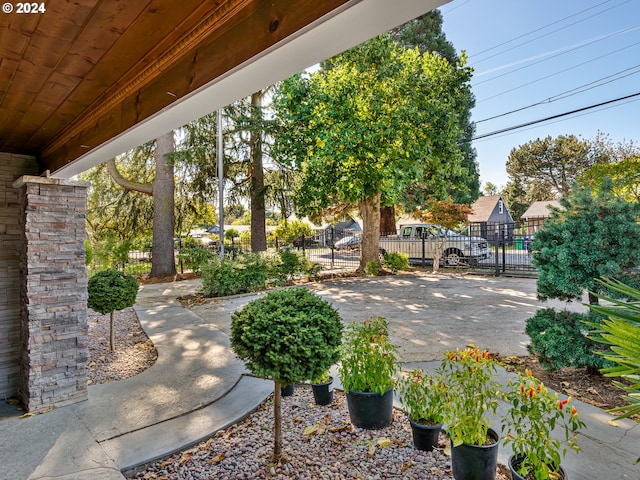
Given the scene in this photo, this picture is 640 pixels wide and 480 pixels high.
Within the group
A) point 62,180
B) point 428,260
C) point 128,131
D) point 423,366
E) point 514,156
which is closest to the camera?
point 128,131

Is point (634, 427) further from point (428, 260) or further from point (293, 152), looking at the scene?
point (428, 260)

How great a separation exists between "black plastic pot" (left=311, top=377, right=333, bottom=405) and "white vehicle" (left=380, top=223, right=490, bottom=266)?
9.03 meters

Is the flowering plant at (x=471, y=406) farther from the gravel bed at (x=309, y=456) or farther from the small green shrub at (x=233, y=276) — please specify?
the small green shrub at (x=233, y=276)

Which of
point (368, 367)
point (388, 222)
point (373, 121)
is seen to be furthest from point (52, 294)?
point (388, 222)

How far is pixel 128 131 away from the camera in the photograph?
2.04m

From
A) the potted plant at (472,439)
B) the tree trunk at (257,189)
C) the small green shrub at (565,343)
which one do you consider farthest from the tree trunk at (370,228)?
the potted plant at (472,439)

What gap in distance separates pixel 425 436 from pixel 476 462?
395 mm

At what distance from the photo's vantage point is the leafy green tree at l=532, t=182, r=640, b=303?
9.27 feet

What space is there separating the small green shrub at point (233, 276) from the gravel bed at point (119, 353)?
2.08 metres

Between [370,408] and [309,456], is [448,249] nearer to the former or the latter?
[370,408]

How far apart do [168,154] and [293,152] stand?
11.2ft

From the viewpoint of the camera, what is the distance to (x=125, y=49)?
1.57 metres

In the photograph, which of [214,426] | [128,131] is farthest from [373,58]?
[214,426]

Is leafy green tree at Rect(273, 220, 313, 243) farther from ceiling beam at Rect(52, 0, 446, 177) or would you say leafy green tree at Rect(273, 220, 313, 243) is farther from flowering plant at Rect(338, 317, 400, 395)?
ceiling beam at Rect(52, 0, 446, 177)
